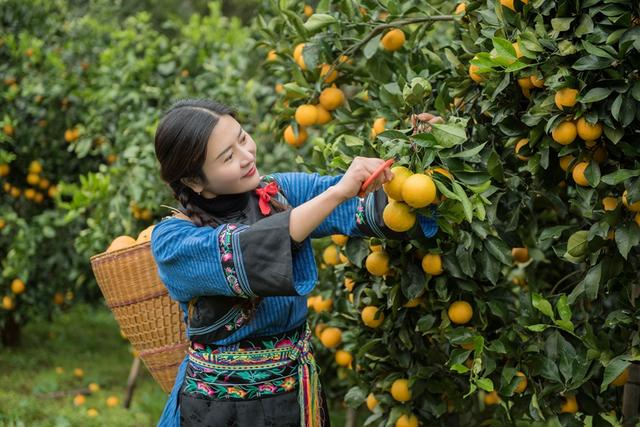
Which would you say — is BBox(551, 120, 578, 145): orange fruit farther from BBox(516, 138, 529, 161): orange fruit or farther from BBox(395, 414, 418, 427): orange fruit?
BBox(395, 414, 418, 427): orange fruit

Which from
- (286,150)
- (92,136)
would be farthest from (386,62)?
(92,136)

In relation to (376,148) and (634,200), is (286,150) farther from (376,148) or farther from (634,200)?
(634,200)

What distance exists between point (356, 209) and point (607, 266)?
1.99 feet

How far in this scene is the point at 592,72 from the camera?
173 centimetres

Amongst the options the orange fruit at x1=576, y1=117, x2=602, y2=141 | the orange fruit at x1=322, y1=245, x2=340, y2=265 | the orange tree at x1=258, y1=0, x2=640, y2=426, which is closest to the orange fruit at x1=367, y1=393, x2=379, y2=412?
the orange tree at x1=258, y1=0, x2=640, y2=426

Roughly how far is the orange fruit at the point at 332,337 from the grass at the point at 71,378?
144 cm

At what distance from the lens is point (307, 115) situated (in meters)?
2.32

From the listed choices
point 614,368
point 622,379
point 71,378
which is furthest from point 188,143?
point 71,378

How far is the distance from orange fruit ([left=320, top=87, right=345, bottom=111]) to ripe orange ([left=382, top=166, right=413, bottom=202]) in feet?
2.59

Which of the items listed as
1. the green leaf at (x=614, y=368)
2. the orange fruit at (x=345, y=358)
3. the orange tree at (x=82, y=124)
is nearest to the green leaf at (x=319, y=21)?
the orange fruit at (x=345, y=358)

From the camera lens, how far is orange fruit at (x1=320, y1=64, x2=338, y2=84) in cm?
233

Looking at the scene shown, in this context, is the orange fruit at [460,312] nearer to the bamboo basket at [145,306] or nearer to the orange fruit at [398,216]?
the orange fruit at [398,216]

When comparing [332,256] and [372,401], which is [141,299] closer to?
[332,256]

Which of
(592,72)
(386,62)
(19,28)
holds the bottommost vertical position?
(19,28)
